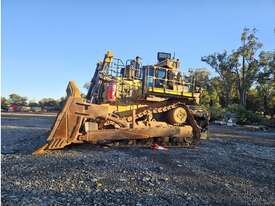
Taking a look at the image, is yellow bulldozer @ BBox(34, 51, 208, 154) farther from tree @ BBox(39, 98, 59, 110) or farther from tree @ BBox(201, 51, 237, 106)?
tree @ BBox(39, 98, 59, 110)

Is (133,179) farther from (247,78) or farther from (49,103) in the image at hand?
(49,103)

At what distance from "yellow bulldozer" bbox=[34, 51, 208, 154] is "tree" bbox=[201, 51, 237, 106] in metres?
43.6

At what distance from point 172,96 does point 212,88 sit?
49.2 metres

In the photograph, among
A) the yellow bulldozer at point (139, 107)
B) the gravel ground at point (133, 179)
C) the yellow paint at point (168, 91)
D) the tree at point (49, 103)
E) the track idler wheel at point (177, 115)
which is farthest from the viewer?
the tree at point (49, 103)

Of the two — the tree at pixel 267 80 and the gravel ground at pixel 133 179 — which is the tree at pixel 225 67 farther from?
the gravel ground at pixel 133 179

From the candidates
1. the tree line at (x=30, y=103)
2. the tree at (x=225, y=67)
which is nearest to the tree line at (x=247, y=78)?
the tree at (x=225, y=67)

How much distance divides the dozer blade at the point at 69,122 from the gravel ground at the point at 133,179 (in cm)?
36

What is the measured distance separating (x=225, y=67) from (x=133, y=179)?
51.8 meters

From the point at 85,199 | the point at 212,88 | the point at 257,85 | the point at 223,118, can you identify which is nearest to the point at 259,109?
the point at 257,85

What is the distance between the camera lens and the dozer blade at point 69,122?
30.8 feet

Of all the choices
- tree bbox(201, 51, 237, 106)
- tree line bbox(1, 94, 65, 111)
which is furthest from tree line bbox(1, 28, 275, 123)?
tree line bbox(1, 94, 65, 111)

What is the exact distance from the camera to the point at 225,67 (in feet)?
182

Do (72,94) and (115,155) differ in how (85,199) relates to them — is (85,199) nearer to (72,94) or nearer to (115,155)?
(115,155)

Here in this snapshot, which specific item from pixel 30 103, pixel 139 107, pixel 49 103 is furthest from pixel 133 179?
pixel 30 103
